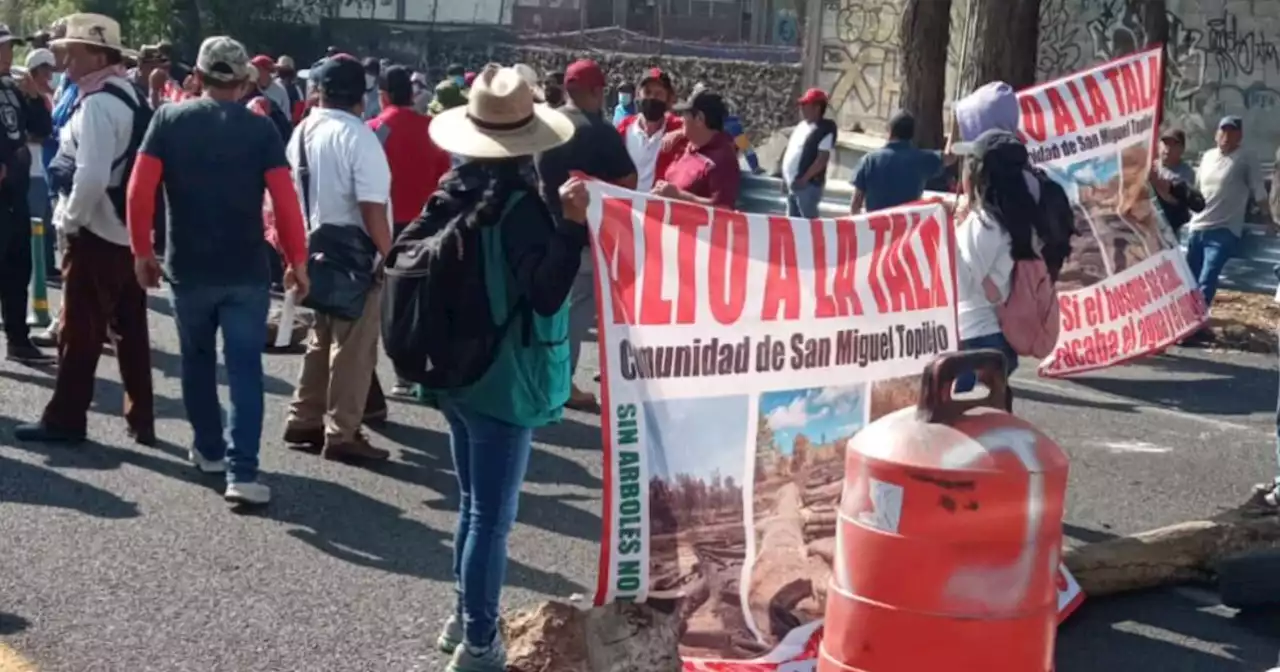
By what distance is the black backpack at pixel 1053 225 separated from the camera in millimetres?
6992

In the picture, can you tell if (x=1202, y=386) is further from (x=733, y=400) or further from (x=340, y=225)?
(x=733, y=400)

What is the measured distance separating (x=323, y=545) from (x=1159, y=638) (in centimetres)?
315

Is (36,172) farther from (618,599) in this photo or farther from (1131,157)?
(618,599)

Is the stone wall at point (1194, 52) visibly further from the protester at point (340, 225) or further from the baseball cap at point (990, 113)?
the baseball cap at point (990, 113)

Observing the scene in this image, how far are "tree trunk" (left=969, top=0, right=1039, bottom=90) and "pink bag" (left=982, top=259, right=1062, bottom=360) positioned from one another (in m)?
8.20

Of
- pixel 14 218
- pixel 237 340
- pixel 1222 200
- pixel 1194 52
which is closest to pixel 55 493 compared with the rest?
pixel 237 340

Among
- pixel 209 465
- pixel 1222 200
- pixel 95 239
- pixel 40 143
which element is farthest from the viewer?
pixel 1222 200

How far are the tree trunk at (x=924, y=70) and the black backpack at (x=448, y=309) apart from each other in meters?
12.6

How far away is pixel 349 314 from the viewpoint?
8.05 metres

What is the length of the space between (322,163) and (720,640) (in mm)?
3521

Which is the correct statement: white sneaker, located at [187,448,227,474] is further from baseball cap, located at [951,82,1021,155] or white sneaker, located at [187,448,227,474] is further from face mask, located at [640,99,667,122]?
face mask, located at [640,99,667,122]

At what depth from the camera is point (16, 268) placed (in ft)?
34.2

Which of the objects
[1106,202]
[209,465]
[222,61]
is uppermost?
[222,61]

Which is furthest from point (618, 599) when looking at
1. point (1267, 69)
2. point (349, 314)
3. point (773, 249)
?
point (1267, 69)
